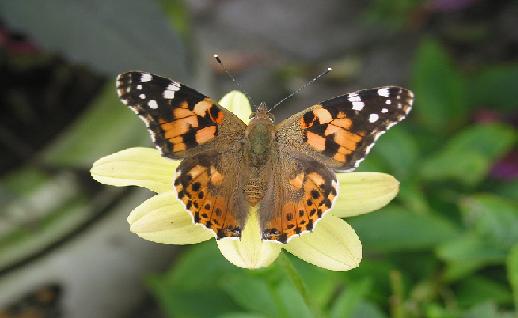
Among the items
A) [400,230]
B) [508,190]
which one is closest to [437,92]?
[508,190]

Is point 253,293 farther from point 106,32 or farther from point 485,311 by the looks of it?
point 106,32

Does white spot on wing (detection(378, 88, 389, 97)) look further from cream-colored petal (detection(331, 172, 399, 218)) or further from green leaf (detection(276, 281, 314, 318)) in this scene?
green leaf (detection(276, 281, 314, 318))

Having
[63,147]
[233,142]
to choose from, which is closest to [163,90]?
[233,142]

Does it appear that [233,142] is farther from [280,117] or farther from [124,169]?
[280,117]

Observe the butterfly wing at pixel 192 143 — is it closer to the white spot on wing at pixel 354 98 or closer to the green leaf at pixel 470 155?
the white spot on wing at pixel 354 98

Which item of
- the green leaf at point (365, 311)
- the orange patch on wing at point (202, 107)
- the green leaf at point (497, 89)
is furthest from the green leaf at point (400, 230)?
the green leaf at point (497, 89)

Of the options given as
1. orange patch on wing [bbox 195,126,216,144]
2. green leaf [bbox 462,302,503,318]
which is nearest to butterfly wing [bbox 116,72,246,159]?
orange patch on wing [bbox 195,126,216,144]
